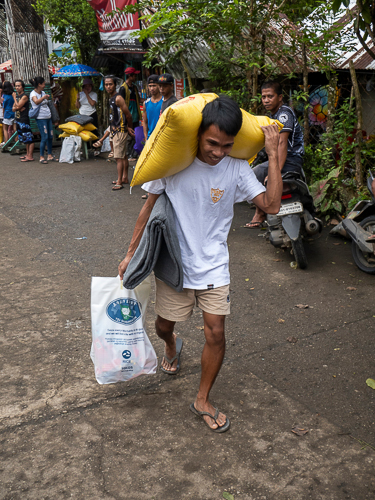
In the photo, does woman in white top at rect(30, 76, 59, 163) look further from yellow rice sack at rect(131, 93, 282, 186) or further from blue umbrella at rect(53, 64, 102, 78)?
yellow rice sack at rect(131, 93, 282, 186)

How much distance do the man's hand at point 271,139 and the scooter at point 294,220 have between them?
8.08ft

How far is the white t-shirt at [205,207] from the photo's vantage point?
9.06ft

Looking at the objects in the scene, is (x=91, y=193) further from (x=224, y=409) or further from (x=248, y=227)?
(x=224, y=409)

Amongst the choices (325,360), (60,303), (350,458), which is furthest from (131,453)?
(60,303)

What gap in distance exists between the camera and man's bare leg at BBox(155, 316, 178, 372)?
3219 mm

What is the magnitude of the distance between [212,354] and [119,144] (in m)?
6.28

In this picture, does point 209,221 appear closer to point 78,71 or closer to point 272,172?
point 272,172

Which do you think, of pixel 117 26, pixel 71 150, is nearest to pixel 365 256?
pixel 117 26

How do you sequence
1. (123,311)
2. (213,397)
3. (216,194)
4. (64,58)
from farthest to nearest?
1. (64,58)
2. (213,397)
3. (123,311)
4. (216,194)

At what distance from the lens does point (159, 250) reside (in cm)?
286

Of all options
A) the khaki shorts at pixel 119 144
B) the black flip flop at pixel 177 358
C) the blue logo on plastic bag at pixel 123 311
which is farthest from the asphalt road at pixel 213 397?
the khaki shorts at pixel 119 144

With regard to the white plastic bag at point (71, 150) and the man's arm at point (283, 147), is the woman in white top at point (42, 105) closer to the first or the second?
the white plastic bag at point (71, 150)

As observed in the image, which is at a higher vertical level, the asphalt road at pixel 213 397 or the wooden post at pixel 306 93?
the wooden post at pixel 306 93

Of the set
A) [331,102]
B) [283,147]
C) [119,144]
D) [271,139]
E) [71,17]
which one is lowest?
[119,144]
